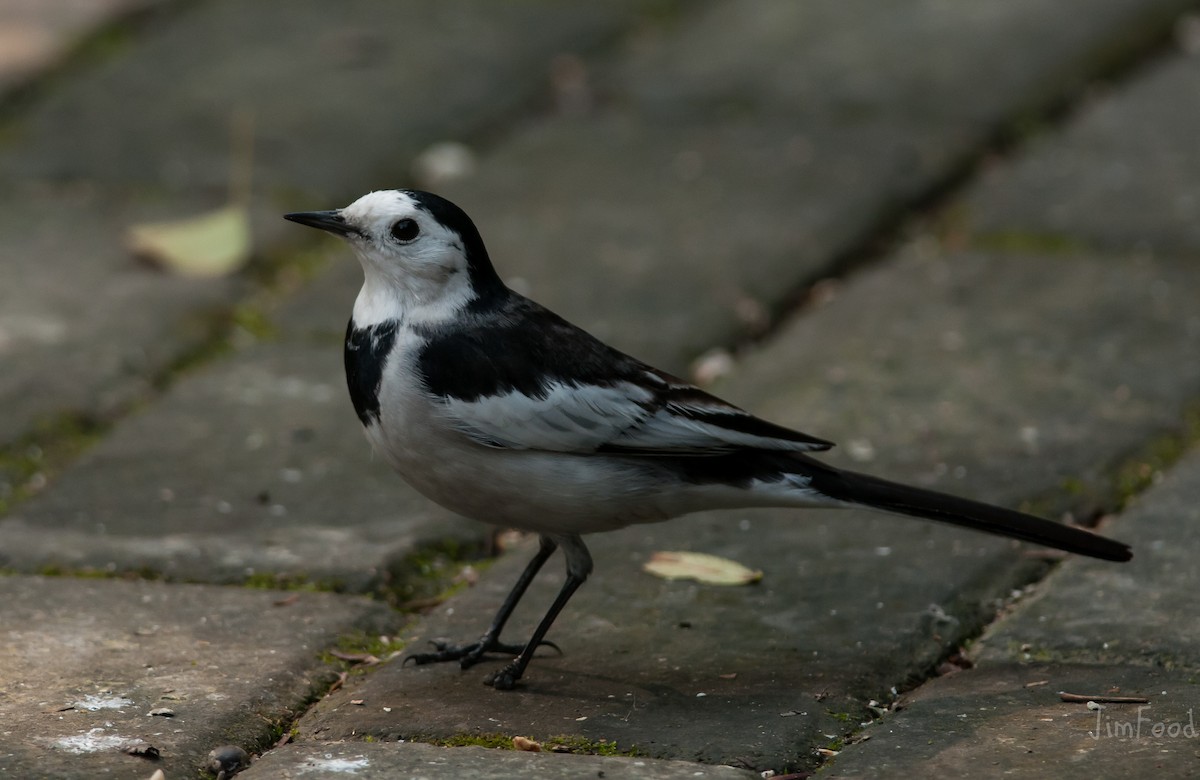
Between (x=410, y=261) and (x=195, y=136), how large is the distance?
3.11 meters

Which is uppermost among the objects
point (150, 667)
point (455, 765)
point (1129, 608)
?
point (1129, 608)

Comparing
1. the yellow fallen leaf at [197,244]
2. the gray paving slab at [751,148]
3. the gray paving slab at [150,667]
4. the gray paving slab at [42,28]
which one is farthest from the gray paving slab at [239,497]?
the gray paving slab at [42,28]

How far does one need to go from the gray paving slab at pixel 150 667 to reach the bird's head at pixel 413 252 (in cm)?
72

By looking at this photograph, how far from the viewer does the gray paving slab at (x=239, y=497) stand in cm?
415

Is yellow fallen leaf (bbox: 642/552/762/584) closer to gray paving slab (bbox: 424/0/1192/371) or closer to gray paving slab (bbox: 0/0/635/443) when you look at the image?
gray paving slab (bbox: 424/0/1192/371)

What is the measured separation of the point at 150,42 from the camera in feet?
24.7

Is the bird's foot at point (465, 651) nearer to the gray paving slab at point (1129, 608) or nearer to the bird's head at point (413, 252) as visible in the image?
the bird's head at point (413, 252)

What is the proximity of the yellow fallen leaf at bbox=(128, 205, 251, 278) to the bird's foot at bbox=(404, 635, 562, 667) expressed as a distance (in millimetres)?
2402

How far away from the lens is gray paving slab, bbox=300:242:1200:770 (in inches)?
136

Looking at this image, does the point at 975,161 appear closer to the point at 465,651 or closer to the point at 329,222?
the point at 329,222

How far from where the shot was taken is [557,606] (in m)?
3.79

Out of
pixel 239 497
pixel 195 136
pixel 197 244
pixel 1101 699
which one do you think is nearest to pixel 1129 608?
pixel 1101 699

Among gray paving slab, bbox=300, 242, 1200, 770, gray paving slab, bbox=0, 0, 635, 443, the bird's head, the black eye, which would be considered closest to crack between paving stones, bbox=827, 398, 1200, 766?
gray paving slab, bbox=300, 242, 1200, 770

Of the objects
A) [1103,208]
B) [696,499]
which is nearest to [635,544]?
[696,499]
